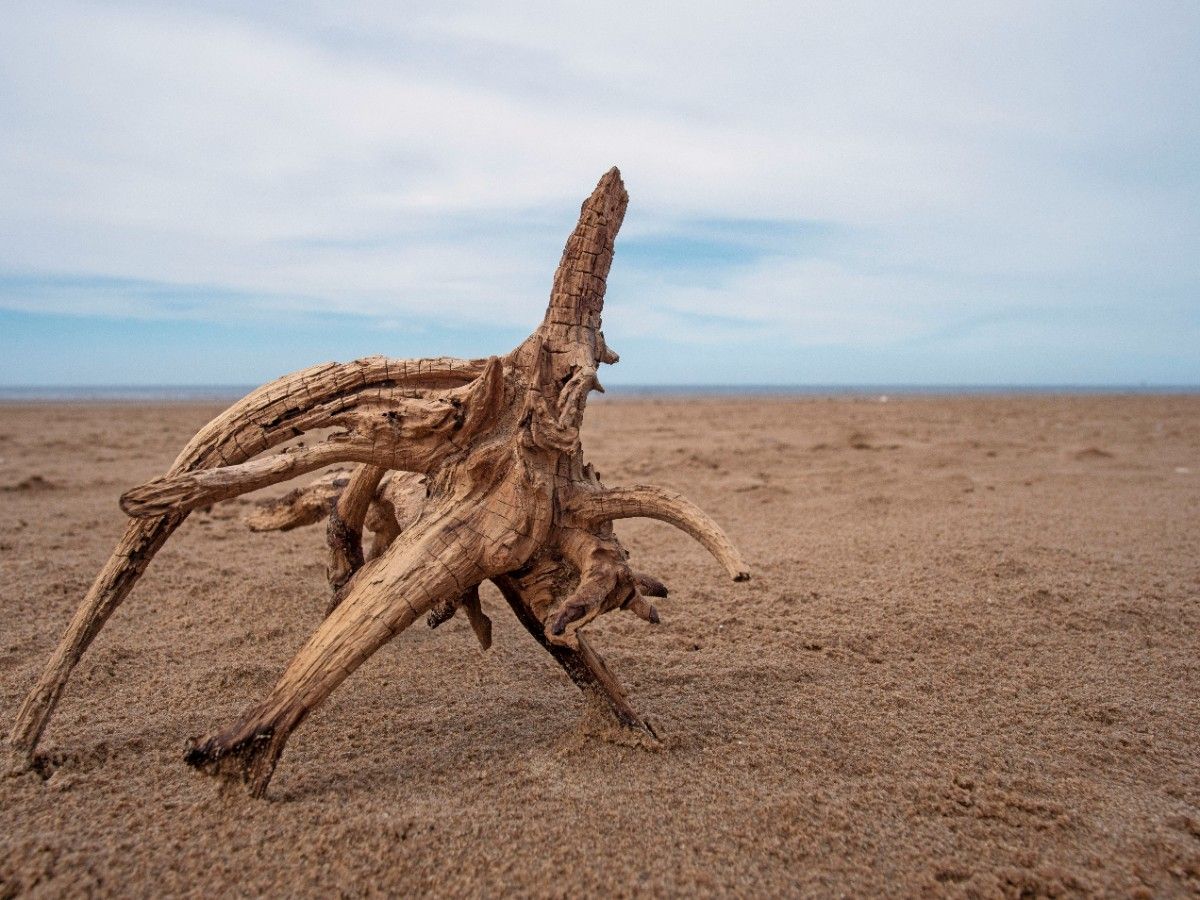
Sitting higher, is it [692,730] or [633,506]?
[633,506]

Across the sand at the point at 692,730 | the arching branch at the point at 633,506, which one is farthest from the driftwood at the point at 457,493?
the sand at the point at 692,730

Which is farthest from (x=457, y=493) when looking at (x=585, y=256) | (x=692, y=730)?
(x=692, y=730)

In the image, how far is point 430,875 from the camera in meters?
2.14

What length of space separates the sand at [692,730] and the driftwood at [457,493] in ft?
1.06

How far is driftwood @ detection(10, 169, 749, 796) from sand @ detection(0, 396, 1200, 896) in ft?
1.06

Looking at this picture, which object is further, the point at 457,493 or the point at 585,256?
the point at 585,256

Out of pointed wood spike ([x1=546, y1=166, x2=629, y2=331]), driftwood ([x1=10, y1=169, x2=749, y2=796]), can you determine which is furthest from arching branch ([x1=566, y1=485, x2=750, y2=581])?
pointed wood spike ([x1=546, y1=166, x2=629, y2=331])

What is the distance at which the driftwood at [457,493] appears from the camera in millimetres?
2514

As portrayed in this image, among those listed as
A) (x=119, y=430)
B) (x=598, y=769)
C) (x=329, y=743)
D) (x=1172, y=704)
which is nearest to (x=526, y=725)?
(x=598, y=769)

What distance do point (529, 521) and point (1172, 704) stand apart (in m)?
2.80

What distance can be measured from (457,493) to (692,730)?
4.09 feet

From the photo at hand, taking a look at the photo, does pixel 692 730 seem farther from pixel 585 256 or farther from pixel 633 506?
pixel 585 256

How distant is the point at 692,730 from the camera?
9.98 feet

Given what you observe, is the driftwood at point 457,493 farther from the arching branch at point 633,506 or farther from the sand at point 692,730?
the sand at point 692,730
